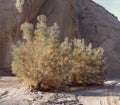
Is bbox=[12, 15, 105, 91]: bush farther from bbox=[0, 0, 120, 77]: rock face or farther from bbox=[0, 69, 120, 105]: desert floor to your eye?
bbox=[0, 0, 120, 77]: rock face

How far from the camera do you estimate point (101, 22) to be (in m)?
34.5

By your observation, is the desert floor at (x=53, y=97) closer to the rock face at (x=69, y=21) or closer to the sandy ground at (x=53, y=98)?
the sandy ground at (x=53, y=98)

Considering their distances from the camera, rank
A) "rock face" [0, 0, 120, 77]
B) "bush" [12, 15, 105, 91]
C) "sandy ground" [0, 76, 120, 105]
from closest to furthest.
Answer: "sandy ground" [0, 76, 120, 105] → "bush" [12, 15, 105, 91] → "rock face" [0, 0, 120, 77]

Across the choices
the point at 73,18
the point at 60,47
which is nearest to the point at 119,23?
the point at 73,18

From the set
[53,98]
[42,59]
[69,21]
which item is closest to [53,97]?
[53,98]

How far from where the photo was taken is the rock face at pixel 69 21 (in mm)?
24078

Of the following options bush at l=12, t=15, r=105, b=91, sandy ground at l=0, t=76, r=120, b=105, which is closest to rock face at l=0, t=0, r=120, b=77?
bush at l=12, t=15, r=105, b=91

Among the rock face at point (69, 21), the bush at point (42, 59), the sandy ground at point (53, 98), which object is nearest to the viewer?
the sandy ground at point (53, 98)

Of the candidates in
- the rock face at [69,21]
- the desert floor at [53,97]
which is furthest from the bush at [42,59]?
the rock face at [69,21]

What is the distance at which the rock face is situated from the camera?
24078 mm

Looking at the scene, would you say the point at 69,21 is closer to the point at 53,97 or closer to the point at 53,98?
the point at 53,97

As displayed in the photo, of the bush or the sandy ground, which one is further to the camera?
the bush

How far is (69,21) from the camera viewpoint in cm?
2778

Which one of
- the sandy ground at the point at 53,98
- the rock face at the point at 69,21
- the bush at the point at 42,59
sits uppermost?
the rock face at the point at 69,21
